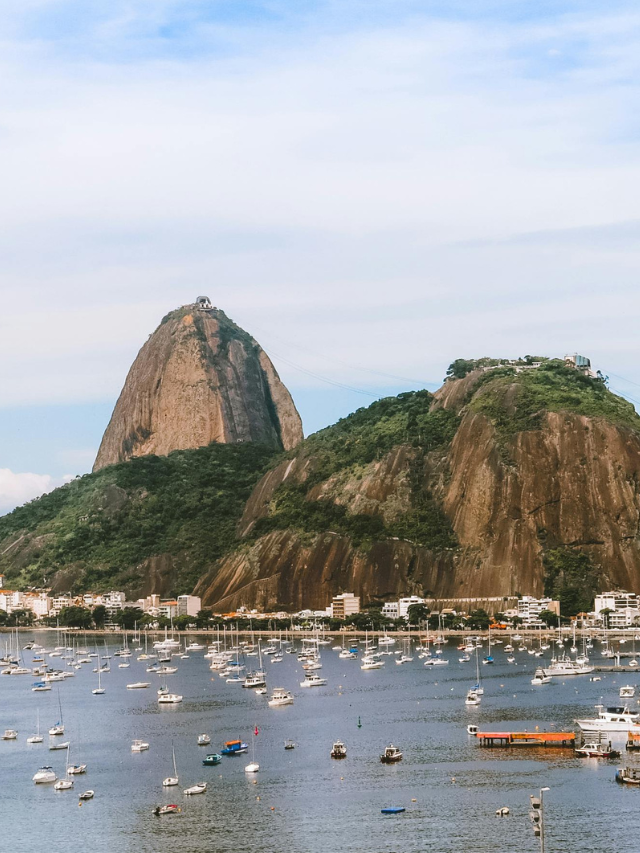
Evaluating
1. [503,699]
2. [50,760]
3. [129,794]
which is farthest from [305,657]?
[129,794]

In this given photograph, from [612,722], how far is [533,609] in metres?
106

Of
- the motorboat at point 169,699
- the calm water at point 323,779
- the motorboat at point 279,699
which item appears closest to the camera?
the calm water at point 323,779

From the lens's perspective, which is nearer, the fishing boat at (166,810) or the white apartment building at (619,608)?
the fishing boat at (166,810)

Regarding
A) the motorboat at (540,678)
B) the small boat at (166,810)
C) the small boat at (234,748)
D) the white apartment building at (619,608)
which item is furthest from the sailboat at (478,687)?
the white apartment building at (619,608)

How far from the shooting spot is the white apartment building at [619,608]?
194m

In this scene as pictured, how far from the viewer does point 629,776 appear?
258 ft

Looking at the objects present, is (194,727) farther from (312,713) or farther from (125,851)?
(125,851)

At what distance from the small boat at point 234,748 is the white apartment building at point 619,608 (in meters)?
108

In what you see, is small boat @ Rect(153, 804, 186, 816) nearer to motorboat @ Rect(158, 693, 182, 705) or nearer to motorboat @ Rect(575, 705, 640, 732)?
motorboat @ Rect(575, 705, 640, 732)

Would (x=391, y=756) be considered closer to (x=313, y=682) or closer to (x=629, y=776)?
(x=629, y=776)

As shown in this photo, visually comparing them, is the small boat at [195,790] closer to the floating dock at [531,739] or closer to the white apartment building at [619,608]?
the floating dock at [531,739]

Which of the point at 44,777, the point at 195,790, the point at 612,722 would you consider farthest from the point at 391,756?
the point at 44,777

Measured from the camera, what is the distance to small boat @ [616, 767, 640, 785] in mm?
77875

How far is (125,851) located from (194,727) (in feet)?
131
